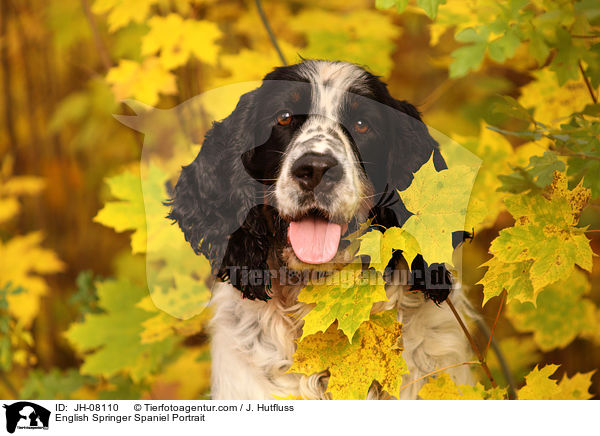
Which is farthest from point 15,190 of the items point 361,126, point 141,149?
point 361,126

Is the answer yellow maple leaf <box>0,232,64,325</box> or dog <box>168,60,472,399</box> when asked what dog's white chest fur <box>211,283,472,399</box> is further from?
yellow maple leaf <box>0,232,64,325</box>

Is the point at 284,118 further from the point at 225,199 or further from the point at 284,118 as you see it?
the point at 225,199

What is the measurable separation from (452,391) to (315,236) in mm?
826

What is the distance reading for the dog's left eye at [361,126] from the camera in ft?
7.07

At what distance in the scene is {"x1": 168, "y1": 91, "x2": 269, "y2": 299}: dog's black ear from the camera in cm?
228

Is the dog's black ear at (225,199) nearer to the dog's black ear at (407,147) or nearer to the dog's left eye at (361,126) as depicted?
the dog's left eye at (361,126)

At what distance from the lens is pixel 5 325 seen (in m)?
2.68

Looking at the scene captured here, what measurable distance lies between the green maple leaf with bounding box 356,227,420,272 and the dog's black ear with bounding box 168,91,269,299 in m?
0.42

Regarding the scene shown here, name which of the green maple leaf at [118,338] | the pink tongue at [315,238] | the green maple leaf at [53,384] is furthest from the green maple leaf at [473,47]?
the green maple leaf at [53,384]

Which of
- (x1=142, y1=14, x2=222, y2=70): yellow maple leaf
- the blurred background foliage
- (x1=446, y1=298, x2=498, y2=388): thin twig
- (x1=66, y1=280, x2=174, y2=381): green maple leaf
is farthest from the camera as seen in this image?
(x1=66, y1=280, x2=174, y2=381): green maple leaf
